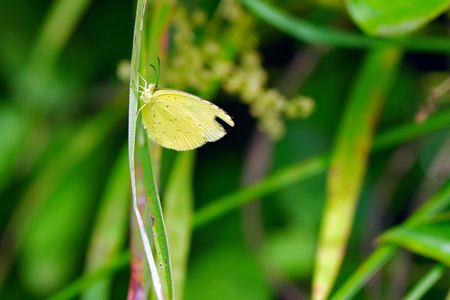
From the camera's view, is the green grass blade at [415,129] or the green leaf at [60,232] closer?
the green grass blade at [415,129]

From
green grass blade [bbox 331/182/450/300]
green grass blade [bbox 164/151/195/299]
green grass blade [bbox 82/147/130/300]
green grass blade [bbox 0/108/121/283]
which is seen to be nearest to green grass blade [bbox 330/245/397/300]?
green grass blade [bbox 331/182/450/300]

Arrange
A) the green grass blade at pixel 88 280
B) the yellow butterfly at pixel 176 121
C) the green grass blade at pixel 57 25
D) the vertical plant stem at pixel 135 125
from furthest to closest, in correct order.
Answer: the green grass blade at pixel 57 25 < the green grass blade at pixel 88 280 < the yellow butterfly at pixel 176 121 < the vertical plant stem at pixel 135 125

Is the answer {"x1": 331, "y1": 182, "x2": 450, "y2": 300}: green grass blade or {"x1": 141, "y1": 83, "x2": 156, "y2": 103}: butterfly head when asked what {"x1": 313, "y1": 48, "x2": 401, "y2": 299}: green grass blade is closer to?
{"x1": 331, "y1": 182, "x2": 450, "y2": 300}: green grass blade

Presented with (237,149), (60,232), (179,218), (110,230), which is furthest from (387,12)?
(60,232)

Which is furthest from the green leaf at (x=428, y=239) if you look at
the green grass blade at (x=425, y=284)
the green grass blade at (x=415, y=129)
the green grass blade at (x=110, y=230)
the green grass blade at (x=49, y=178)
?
the green grass blade at (x=49, y=178)

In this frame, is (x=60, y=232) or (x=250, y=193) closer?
(x=250, y=193)

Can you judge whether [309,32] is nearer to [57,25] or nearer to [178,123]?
[178,123]

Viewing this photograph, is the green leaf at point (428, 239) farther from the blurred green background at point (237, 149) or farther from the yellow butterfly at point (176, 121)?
the yellow butterfly at point (176, 121)
